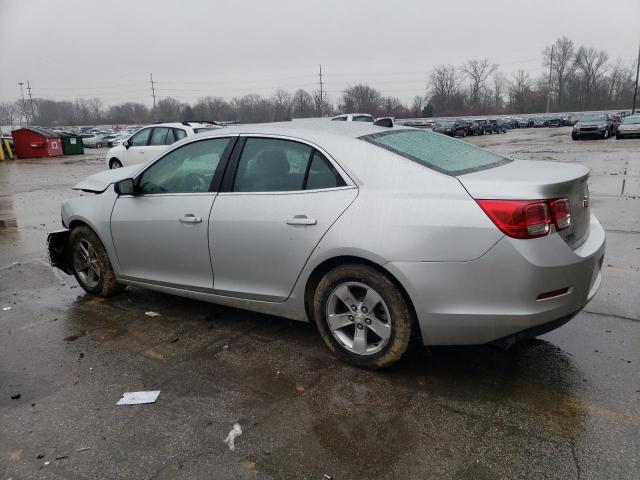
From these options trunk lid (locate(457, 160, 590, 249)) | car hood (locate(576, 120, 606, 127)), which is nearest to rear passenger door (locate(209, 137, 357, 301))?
trunk lid (locate(457, 160, 590, 249))

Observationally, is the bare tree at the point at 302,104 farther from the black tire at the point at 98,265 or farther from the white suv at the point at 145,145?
the black tire at the point at 98,265

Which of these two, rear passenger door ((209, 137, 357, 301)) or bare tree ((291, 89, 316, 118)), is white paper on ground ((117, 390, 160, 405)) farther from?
bare tree ((291, 89, 316, 118))

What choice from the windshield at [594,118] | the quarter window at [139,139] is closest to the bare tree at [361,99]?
the windshield at [594,118]

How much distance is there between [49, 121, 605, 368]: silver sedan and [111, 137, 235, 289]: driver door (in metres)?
0.01

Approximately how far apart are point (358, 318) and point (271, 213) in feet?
3.17

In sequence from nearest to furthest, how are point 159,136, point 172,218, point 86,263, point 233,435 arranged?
point 233,435 → point 172,218 → point 86,263 → point 159,136

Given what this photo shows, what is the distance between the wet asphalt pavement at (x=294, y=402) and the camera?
260 centimetres

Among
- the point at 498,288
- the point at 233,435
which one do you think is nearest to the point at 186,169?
the point at 233,435

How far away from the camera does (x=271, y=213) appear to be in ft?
12.0

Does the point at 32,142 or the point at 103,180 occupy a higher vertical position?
the point at 32,142

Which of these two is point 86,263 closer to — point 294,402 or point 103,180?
point 103,180

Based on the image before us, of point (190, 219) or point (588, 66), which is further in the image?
point (588, 66)

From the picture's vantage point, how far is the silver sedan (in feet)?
9.59

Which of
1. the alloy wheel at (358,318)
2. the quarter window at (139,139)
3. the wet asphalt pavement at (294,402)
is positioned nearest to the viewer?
the wet asphalt pavement at (294,402)
